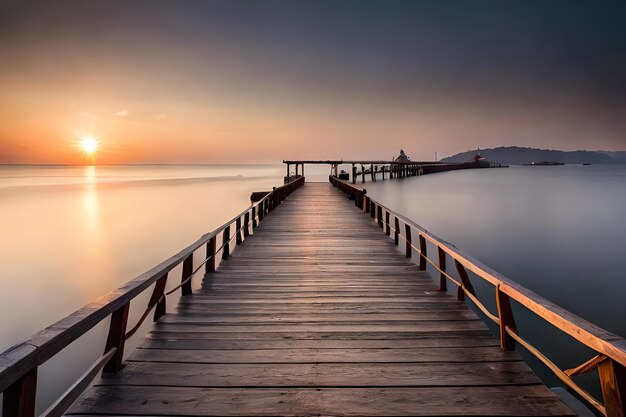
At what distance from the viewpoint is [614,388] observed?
1735 millimetres

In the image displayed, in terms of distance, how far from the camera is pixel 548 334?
7.44 meters

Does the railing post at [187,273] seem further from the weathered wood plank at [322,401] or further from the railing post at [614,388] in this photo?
the railing post at [614,388]

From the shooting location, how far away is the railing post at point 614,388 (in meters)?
1.72

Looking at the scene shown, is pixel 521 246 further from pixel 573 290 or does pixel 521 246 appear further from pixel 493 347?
pixel 493 347

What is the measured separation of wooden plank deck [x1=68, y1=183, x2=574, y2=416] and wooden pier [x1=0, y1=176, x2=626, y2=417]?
12mm

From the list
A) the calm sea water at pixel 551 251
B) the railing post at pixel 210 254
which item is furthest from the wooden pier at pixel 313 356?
the calm sea water at pixel 551 251

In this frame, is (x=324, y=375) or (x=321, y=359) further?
(x=321, y=359)

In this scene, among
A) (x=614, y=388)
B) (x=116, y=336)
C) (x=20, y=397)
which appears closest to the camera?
(x=20, y=397)

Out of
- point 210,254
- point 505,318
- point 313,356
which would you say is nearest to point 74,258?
point 210,254

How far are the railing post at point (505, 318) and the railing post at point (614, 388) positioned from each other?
1126mm

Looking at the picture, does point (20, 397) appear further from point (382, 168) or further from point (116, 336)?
point (382, 168)

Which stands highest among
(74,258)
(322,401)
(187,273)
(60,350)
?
(60,350)

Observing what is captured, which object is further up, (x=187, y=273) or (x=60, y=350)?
(x=60, y=350)

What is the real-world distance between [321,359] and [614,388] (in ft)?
6.23
